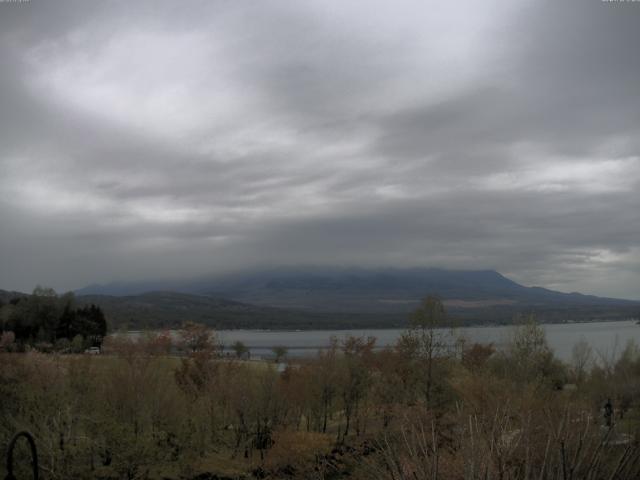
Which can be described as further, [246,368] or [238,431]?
[246,368]

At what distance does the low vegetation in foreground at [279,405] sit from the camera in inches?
1051

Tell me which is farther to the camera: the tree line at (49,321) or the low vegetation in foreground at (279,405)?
the tree line at (49,321)

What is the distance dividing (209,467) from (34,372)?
455 inches

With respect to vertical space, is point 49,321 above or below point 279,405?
above

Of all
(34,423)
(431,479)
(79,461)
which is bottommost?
(79,461)

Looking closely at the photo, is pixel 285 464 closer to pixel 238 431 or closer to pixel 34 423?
pixel 238 431

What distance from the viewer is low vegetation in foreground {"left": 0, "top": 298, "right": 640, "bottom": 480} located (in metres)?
26.7

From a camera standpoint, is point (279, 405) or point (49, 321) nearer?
point (279, 405)

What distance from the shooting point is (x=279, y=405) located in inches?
1598

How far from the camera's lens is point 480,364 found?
5538cm

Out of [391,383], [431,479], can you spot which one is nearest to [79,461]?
[431,479]

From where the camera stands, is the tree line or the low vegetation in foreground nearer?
the low vegetation in foreground

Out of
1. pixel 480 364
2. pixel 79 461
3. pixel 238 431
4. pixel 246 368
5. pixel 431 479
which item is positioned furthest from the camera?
pixel 480 364

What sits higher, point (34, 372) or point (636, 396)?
point (34, 372)
